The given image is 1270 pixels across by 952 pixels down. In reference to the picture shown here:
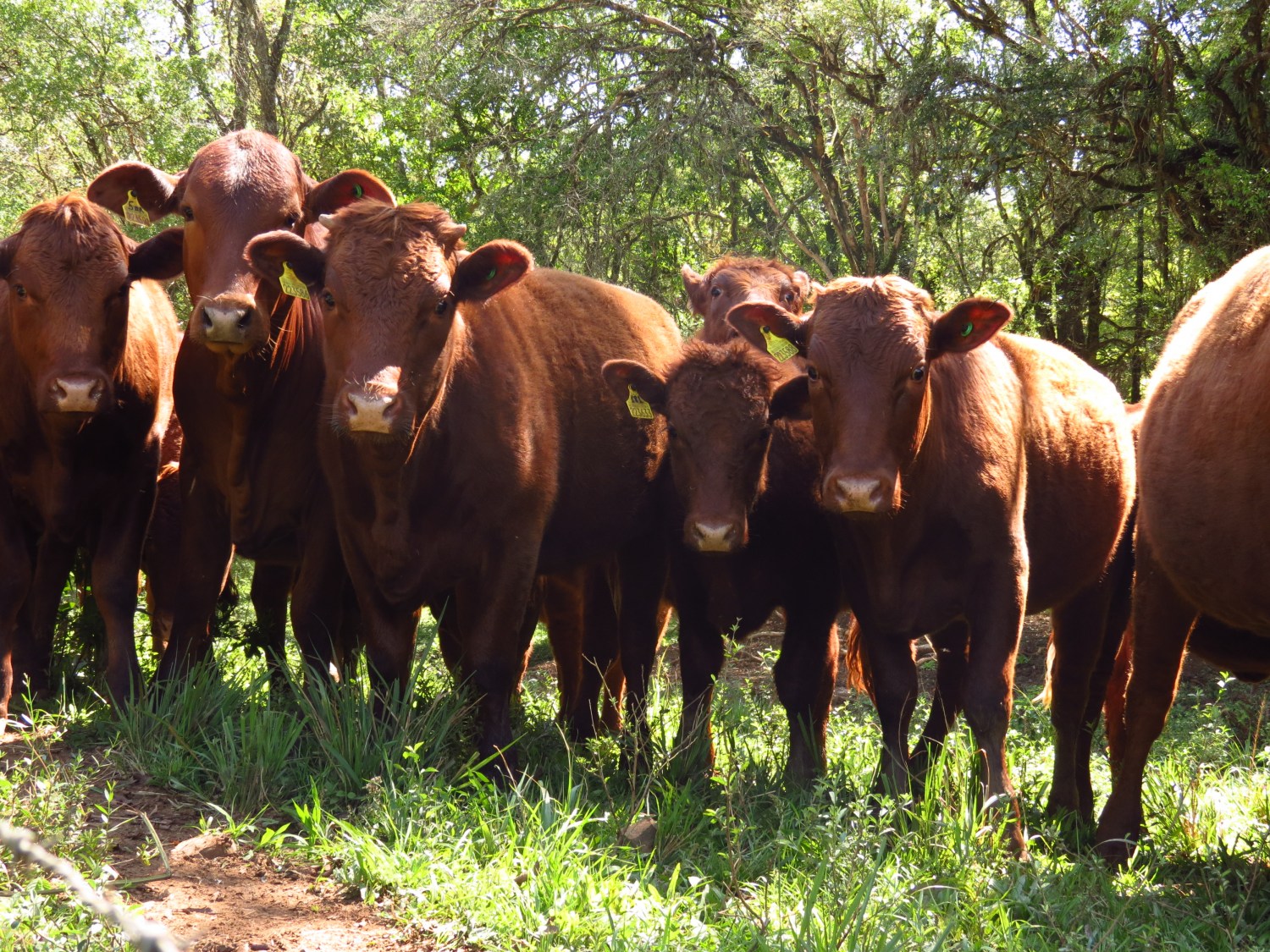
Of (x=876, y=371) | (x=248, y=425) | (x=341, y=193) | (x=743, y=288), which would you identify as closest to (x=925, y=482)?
(x=876, y=371)

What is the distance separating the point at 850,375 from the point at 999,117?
8218mm

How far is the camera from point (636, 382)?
6.26 meters

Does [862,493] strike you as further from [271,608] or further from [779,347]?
[271,608]

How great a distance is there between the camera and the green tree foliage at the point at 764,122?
446 inches

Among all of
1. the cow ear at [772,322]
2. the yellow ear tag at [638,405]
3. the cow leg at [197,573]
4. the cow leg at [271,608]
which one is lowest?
the cow leg at [271,608]

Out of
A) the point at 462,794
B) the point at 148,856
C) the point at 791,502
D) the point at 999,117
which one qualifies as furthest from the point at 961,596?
the point at 999,117

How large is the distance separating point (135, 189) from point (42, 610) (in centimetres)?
211

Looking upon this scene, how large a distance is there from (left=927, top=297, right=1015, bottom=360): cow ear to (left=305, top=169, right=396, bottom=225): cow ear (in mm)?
2721

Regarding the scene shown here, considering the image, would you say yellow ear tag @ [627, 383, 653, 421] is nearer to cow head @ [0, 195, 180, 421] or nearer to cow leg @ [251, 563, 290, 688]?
cow leg @ [251, 563, 290, 688]

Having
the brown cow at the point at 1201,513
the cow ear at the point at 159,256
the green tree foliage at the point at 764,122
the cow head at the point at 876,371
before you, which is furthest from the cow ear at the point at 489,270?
the green tree foliage at the point at 764,122

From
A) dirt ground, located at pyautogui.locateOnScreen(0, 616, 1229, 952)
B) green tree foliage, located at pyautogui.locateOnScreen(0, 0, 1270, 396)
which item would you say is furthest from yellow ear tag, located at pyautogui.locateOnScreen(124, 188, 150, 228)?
green tree foliage, located at pyautogui.locateOnScreen(0, 0, 1270, 396)

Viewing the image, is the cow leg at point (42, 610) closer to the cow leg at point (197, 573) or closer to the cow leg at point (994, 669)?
the cow leg at point (197, 573)

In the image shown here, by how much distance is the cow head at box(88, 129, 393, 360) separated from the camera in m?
5.37

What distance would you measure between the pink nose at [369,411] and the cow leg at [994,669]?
2573 mm
